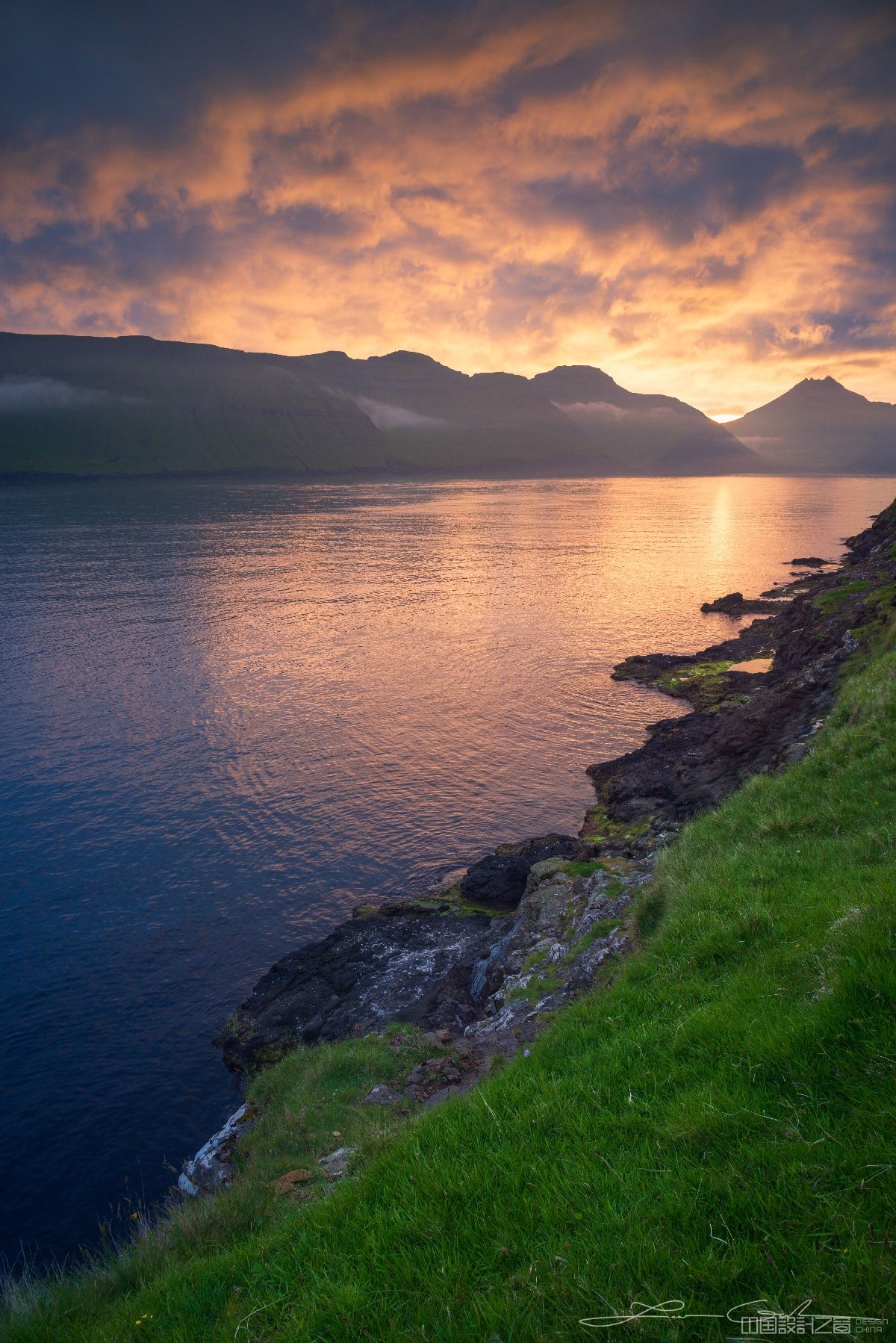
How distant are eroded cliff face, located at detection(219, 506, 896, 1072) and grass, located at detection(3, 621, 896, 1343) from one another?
4.27 meters

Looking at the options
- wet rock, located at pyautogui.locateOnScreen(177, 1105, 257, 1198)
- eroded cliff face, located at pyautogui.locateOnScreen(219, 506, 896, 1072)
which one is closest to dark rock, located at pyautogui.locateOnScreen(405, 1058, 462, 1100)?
eroded cliff face, located at pyautogui.locateOnScreen(219, 506, 896, 1072)

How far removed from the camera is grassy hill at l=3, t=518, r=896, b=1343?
15.4 feet

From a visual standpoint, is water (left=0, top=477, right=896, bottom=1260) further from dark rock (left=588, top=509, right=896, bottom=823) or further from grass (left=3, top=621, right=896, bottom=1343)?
grass (left=3, top=621, right=896, bottom=1343)

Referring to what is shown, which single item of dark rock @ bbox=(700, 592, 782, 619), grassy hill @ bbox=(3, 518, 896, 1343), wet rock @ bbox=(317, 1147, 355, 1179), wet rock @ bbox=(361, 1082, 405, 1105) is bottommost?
wet rock @ bbox=(361, 1082, 405, 1105)

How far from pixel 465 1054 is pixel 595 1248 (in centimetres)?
929

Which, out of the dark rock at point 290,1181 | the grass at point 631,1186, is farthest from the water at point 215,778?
the grass at point 631,1186

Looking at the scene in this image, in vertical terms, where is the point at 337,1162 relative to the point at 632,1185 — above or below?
below

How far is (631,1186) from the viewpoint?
5539mm

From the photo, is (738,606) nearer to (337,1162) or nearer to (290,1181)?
(337,1162)

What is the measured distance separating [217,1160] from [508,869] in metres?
13.0

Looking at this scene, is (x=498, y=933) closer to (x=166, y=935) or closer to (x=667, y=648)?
(x=166, y=935)

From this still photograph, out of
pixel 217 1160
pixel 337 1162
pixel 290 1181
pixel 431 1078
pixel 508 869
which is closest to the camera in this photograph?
pixel 290 1181

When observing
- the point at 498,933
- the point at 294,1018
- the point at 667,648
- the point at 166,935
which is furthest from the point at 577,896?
the point at 667,648

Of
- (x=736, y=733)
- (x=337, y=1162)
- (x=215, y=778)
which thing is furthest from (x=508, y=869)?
(x=215, y=778)
